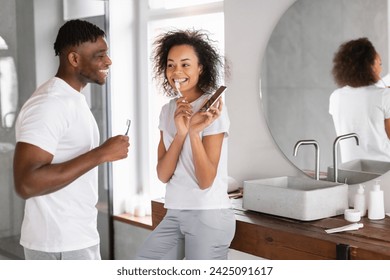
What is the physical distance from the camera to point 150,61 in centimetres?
165

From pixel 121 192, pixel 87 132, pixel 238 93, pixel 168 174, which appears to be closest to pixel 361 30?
pixel 238 93

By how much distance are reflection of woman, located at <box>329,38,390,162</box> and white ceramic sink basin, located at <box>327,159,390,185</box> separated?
15mm

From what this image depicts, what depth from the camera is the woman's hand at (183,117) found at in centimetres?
128

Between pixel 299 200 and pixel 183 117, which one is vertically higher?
pixel 183 117

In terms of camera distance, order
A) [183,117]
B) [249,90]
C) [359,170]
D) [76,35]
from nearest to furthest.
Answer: [76,35] → [183,117] → [359,170] → [249,90]

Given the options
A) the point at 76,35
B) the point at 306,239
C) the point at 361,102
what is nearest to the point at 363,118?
the point at 361,102

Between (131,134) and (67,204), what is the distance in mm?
680

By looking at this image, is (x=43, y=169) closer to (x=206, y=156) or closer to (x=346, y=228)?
(x=206, y=156)

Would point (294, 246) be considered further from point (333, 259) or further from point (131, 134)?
point (131, 134)

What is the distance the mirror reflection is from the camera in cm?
150

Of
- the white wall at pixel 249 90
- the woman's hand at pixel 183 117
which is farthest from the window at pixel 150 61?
the woman's hand at pixel 183 117

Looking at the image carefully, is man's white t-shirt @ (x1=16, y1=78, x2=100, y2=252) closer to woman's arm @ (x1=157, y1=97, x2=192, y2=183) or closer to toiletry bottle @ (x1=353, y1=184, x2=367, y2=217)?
woman's arm @ (x1=157, y1=97, x2=192, y2=183)

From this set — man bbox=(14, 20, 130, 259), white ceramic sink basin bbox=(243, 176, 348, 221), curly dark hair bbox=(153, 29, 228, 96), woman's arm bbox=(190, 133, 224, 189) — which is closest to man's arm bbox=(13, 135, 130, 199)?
man bbox=(14, 20, 130, 259)

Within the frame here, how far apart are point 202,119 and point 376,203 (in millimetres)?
553
